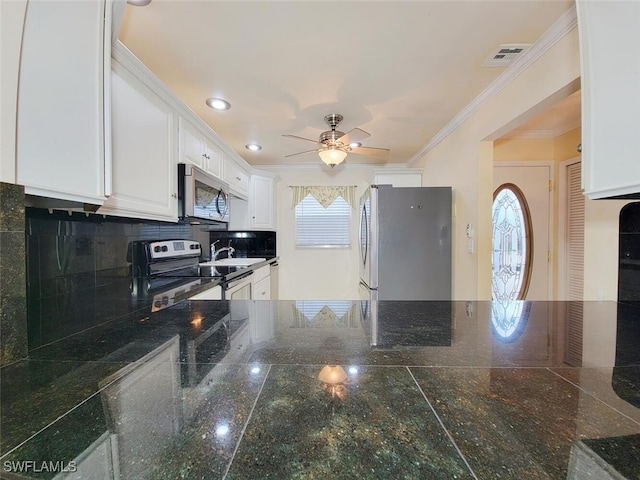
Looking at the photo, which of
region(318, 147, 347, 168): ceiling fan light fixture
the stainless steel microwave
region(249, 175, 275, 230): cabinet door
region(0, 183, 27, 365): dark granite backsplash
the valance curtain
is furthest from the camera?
the valance curtain

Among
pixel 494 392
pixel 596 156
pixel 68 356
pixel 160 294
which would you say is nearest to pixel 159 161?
pixel 160 294

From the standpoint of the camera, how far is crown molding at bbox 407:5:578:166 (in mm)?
1415

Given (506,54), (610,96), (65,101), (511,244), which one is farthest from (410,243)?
(65,101)

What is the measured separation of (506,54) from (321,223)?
2893mm

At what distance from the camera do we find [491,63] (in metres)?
1.78

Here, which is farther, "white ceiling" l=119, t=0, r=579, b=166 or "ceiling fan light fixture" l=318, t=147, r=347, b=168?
"ceiling fan light fixture" l=318, t=147, r=347, b=168

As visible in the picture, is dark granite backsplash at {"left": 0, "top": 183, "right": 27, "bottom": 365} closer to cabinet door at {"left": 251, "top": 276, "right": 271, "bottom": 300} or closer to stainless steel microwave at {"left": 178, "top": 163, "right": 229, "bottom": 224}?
stainless steel microwave at {"left": 178, "top": 163, "right": 229, "bottom": 224}

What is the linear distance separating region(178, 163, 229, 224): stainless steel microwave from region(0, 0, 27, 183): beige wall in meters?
1.14

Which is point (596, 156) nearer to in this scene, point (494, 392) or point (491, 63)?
point (494, 392)

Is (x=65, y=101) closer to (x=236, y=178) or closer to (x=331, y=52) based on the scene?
(x=331, y=52)

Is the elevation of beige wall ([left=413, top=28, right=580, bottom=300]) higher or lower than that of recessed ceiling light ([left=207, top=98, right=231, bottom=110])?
lower

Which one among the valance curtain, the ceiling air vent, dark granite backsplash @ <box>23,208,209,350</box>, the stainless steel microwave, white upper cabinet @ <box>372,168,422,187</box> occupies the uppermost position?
the ceiling air vent

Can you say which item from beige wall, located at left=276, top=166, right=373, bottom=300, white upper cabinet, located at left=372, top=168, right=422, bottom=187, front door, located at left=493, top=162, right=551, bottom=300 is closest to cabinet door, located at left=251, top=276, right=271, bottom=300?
beige wall, located at left=276, top=166, right=373, bottom=300

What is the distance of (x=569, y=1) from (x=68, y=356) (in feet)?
7.67
